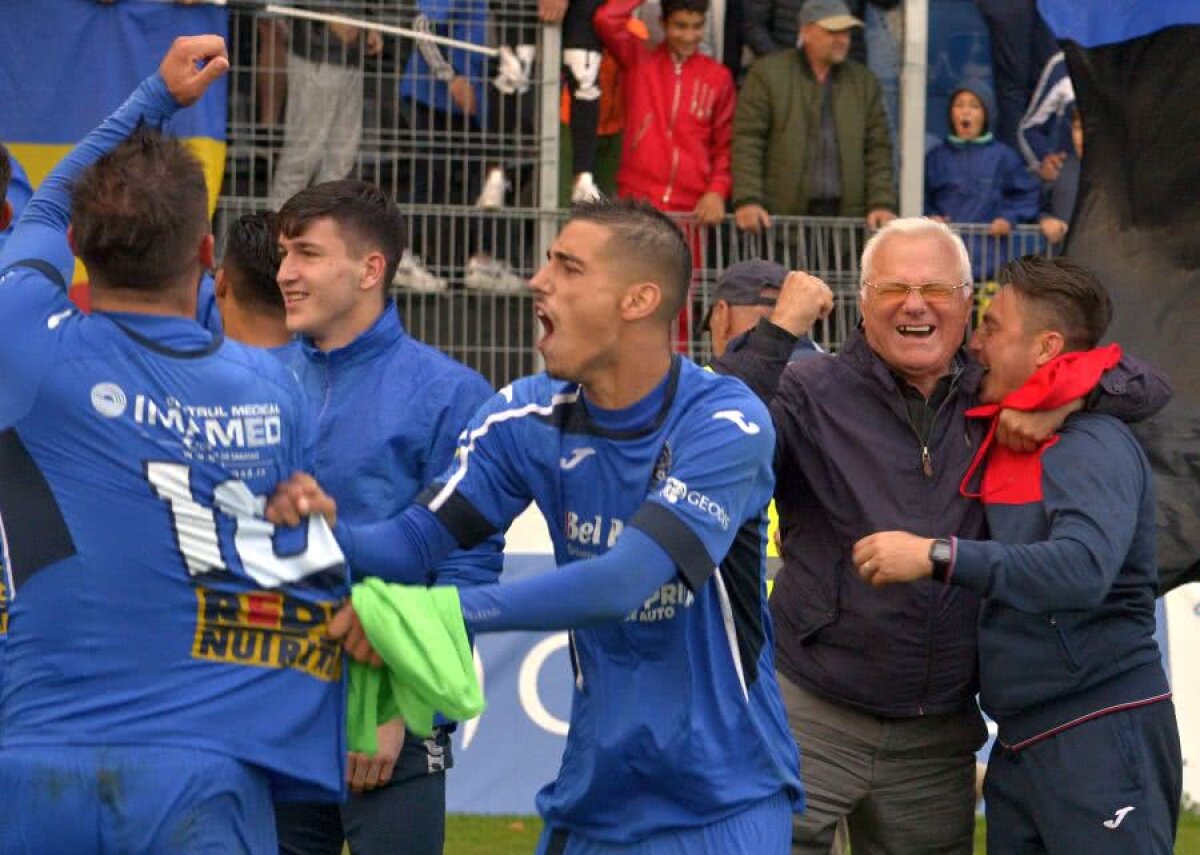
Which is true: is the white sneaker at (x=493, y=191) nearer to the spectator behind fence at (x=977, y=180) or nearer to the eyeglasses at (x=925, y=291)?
the spectator behind fence at (x=977, y=180)

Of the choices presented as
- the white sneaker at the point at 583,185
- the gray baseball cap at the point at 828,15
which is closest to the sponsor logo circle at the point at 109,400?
the white sneaker at the point at 583,185

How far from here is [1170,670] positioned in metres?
9.66

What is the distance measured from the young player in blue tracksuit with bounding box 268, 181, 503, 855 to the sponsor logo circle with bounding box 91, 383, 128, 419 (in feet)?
5.01

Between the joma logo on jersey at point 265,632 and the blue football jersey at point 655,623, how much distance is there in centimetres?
62

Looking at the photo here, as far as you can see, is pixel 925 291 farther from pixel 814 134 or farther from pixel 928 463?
pixel 814 134

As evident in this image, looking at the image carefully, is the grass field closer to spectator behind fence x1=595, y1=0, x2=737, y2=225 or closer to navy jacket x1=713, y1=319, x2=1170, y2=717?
navy jacket x1=713, y1=319, x2=1170, y2=717

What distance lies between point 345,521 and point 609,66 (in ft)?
21.3

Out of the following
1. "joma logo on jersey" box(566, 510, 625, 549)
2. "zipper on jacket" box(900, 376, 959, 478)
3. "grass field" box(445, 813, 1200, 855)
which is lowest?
"grass field" box(445, 813, 1200, 855)

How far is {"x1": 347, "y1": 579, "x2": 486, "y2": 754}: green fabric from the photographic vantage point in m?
4.14

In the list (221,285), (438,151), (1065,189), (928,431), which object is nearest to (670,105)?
(438,151)

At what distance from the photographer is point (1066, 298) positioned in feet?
18.5

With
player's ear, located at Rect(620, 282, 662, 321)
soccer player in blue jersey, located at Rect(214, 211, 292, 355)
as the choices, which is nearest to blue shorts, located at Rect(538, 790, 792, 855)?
player's ear, located at Rect(620, 282, 662, 321)

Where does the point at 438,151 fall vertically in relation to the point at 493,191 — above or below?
above

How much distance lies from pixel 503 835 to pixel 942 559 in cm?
425
